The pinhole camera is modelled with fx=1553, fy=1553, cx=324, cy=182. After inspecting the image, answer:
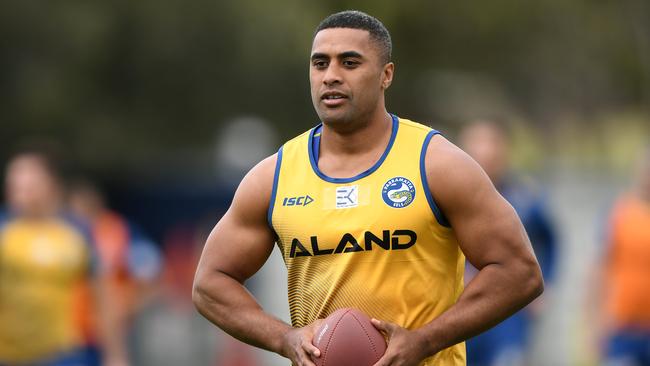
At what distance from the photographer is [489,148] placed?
1234 centimetres

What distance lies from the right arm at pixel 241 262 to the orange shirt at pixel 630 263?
684 cm

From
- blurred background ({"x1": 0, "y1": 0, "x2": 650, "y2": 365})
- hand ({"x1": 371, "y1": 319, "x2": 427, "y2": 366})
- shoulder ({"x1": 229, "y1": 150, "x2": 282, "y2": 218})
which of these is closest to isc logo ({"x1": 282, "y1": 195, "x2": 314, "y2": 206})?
shoulder ({"x1": 229, "y1": 150, "x2": 282, "y2": 218})

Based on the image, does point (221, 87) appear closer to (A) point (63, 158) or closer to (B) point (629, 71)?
(B) point (629, 71)

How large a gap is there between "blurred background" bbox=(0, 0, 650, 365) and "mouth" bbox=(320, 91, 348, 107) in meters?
15.2

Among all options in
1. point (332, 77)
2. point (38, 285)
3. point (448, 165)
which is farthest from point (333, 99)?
point (38, 285)

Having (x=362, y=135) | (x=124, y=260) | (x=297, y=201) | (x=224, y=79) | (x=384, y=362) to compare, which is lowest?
(x=384, y=362)

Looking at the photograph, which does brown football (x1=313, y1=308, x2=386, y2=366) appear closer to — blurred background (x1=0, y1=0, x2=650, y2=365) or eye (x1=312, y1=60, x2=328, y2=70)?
eye (x1=312, y1=60, x2=328, y2=70)

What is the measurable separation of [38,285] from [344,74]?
244 inches

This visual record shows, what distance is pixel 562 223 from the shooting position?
70.3 ft

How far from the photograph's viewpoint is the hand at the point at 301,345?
6.86 metres

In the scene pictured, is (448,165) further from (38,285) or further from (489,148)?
(38,285)

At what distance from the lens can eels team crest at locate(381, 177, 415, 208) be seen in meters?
6.95

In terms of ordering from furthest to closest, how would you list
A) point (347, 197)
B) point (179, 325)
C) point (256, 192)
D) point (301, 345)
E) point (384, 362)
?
point (179, 325)
point (256, 192)
point (347, 197)
point (301, 345)
point (384, 362)

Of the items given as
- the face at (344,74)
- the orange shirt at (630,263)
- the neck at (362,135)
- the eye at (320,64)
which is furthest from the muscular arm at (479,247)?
the orange shirt at (630,263)
